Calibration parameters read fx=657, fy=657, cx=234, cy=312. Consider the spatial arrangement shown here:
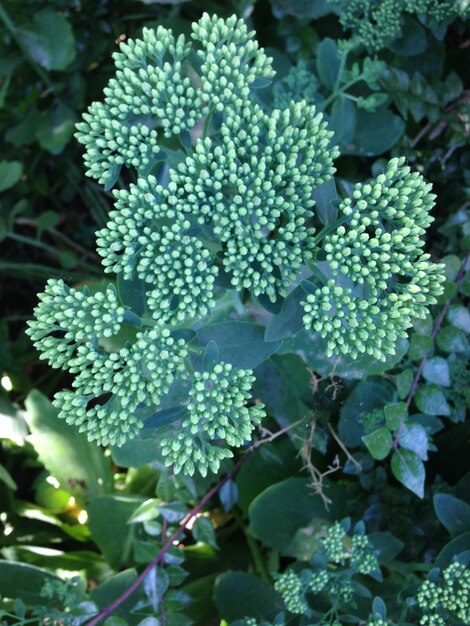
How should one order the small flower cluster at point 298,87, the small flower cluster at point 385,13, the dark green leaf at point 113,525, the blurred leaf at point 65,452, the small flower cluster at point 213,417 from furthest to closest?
the blurred leaf at point 65,452
the dark green leaf at point 113,525
the small flower cluster at point 298,87
the small flower cluster at point 385,13
the small flower cluster at point 213,417

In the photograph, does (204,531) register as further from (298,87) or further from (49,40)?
(49,40)

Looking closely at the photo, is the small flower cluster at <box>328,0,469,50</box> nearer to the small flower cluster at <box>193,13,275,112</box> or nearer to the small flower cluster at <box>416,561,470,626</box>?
the small flower cluster at <box>193,13,275,112</box>

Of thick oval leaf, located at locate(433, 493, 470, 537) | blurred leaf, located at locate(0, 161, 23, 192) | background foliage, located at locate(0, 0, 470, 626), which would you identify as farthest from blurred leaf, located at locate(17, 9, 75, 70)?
thick oval leaf, located at locate(433, 493, 470, 537)

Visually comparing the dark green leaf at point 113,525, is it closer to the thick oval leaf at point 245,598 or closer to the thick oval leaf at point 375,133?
the thick oval leaf at point 245,598

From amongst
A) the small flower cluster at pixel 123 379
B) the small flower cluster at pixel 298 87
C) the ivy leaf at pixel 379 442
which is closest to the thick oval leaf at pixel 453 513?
the ivy leaf at pixel 379 442

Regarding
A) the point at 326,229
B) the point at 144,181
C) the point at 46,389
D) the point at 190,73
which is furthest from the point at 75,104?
the point at 326,229

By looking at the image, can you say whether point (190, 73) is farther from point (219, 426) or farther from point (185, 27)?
point (219, 426)
